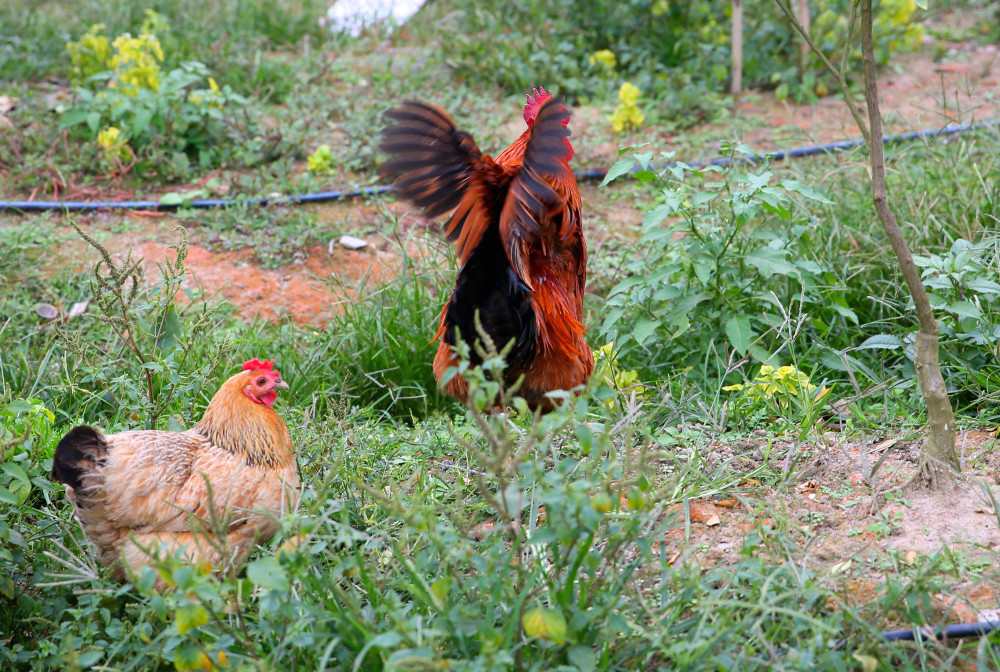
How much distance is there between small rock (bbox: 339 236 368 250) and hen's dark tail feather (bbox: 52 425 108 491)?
2.47m

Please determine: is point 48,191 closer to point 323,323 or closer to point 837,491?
point 323,323

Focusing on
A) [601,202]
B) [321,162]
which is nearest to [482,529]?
[601,202]

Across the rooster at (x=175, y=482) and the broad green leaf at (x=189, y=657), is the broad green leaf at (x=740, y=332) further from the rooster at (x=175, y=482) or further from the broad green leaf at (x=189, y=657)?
the broad green leaf at (x=189, y=657)

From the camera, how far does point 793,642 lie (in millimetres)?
1997

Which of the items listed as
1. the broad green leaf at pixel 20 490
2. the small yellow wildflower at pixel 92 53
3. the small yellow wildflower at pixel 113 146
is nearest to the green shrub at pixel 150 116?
the small yellow wildflower at pixel 113 146

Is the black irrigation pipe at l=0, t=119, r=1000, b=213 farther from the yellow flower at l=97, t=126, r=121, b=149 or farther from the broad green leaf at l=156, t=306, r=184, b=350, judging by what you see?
the broad green leaf at l=156, t=306, r=184, b=350

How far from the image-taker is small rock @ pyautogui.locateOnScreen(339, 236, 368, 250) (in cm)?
468

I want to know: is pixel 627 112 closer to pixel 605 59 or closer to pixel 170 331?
pixel 605 59

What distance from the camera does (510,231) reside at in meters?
2.73

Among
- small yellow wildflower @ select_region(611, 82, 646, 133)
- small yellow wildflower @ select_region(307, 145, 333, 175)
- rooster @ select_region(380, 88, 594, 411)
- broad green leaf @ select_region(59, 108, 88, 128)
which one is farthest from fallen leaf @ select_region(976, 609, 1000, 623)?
broad green leaf @ select_region(59, 108, 88, 128)

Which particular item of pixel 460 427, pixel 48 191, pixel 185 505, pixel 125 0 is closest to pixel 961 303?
pixel 460 427

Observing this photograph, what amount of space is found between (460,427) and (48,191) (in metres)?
3.39

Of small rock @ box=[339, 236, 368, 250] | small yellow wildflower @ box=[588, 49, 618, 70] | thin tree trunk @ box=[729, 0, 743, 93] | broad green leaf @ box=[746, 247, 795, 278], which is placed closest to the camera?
broad green leaf @ box=[746, 247, 795, 278]

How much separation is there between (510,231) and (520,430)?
69 centimetres
